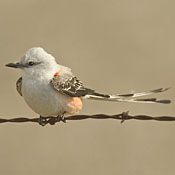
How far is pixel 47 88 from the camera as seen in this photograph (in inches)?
252

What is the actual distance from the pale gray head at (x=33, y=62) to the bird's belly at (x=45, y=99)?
0.27m

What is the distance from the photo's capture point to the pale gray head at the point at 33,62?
21.5ft

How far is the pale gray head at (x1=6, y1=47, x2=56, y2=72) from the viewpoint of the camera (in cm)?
655

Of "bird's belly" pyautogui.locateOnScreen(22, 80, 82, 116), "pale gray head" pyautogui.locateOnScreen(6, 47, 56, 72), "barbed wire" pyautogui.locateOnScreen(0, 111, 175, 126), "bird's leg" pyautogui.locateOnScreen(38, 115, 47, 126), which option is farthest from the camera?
"bird's leg" pyautogui.locateOnScreen(38, 115, 47, 126)

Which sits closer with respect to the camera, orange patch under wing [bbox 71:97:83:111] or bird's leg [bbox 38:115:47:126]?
orange patch under wing [bbox 71:97:83:111]

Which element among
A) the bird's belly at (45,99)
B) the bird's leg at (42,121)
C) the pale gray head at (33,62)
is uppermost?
the pale gray head at (33,62)

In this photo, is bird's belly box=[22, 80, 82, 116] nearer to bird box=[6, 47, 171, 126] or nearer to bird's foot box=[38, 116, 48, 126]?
bird box=[6, 47, 171, 126]

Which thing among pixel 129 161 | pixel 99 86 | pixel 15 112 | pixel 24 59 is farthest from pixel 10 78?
pixel 24 59

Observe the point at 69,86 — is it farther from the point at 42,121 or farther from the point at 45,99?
the point at 42,121

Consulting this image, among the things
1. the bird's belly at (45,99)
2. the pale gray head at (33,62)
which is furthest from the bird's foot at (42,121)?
the pale gray head at (33,62)

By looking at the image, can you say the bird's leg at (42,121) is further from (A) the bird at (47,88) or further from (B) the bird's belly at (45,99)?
(B) the bird's belly at (45,99)

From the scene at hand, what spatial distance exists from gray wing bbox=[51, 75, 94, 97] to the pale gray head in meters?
0.23

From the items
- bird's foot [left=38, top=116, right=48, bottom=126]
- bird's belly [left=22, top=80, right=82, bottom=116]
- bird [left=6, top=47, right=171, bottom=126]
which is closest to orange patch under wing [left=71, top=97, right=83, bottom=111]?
bird [left=6, top=47, right=171, bottom=126]

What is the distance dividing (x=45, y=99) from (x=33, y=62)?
1.70 ft
